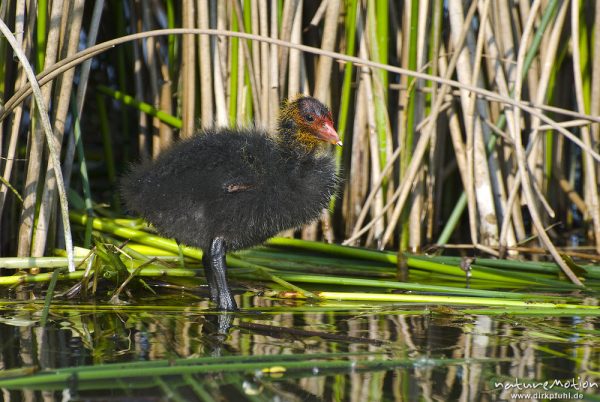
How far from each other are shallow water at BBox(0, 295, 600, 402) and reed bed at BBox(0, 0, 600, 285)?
0.88m

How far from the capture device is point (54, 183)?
3.96 metres

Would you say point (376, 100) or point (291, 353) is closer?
point (291, 353)

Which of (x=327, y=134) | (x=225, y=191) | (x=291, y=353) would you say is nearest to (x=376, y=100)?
(x=327, y=134)

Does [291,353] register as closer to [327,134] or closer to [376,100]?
[327,134]

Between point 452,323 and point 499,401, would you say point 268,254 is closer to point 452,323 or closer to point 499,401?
point 452,323

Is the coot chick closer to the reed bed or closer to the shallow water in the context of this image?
the shallow water

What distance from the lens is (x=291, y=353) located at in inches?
108

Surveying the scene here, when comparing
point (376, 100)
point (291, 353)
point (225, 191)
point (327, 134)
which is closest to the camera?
point (291, 353)

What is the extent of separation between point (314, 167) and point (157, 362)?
1.48 meters

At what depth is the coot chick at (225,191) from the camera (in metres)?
3.53

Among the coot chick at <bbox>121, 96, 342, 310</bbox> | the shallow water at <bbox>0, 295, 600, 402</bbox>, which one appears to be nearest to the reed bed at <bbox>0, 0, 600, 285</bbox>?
the coot chick at <bbox>121, 96, 342, 310</bbox>

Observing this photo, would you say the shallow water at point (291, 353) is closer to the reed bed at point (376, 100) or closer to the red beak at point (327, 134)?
the red beak at point (327, 134)

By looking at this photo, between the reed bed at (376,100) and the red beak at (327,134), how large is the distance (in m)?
0.68

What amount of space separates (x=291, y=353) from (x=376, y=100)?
225cm
